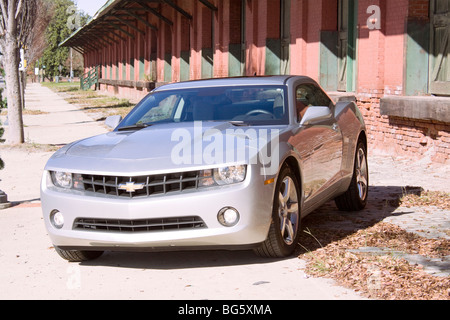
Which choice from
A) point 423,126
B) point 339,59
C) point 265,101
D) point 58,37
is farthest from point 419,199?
point 58,37

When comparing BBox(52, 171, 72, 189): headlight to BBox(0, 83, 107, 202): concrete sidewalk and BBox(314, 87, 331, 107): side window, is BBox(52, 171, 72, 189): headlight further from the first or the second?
BBox(0, 83, 107, 202): concrete sidewalk

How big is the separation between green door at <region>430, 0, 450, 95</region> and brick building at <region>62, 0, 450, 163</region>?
0.02 m

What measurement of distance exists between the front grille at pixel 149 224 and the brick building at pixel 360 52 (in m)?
6.67

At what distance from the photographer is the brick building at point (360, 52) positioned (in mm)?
12250

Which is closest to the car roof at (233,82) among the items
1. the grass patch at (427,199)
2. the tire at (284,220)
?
the tire at (284,220)

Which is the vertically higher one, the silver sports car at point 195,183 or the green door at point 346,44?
the green door at point 346,44

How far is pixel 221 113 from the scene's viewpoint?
6879 millimetres

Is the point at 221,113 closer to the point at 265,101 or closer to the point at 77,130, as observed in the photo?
the point at 265,101

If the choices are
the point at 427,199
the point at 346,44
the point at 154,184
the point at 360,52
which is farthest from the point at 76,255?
the point at 346,44

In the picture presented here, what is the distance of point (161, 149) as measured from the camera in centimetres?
573

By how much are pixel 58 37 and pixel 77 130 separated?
129016 mm

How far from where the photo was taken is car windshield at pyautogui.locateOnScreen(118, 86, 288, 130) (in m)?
6.74

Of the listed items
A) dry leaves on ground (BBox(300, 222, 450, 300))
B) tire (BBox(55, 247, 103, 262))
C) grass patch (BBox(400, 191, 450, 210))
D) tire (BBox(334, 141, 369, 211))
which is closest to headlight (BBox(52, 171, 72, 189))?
tire (BBox(55, 247, 103, 262))

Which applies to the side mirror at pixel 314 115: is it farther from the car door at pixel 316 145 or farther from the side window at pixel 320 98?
the side window at pixel 320 98
